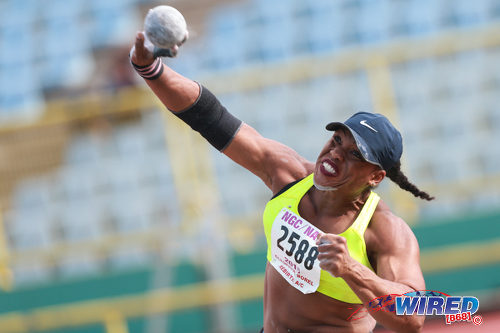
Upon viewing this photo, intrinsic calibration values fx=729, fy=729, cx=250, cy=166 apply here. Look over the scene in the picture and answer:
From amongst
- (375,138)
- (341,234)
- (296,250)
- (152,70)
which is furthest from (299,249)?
(152,70)

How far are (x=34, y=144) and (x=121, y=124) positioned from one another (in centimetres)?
122

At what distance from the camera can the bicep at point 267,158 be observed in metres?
3.78

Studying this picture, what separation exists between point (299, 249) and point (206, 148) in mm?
4884

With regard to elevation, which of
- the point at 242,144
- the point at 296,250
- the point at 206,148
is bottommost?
the point at 206,148

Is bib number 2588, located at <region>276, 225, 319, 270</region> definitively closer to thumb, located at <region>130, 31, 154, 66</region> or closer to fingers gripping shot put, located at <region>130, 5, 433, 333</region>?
fingers gripping shot put, located at <region>130, 5, 433, 333</region>

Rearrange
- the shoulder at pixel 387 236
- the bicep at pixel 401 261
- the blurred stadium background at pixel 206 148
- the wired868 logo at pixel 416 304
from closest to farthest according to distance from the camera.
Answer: the wired868 logo at pixel 416 304 → the bicep at pixel 401 261 → the shoulder at pixel 387 236 → the blurred stadium background at pixel 206 148

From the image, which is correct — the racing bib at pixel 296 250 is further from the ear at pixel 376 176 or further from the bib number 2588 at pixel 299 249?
the ear at pixel 376 176

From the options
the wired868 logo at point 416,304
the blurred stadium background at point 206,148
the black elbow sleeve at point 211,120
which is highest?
the black elbow sleeve at point 211,120

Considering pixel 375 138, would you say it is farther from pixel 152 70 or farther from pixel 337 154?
pixel 152 70

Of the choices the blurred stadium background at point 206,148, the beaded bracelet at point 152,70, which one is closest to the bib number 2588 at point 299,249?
the beaded bracelet at point 152,70

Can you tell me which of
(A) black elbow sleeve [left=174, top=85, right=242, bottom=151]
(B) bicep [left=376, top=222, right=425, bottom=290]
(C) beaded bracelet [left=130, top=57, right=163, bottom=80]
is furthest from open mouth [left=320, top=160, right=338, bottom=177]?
(C) beaded bracelet [left=130, top=57, right=163, bottom=80]

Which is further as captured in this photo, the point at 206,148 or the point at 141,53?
the point at 206,148

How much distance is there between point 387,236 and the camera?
11.1 feet

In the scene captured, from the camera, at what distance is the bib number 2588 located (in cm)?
349
